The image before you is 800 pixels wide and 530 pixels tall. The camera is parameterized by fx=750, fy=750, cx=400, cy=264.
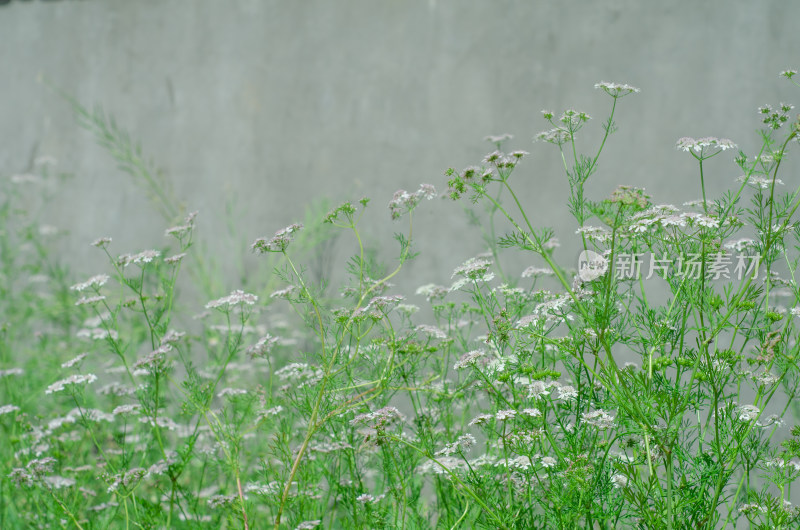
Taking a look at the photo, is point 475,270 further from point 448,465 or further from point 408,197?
point 448,465

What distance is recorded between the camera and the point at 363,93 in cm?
416

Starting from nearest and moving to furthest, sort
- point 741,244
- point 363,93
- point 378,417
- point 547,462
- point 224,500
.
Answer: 1. point 547,462
2. point 378,417
3. point 741,244
4. point 224,500
5. point 363,93

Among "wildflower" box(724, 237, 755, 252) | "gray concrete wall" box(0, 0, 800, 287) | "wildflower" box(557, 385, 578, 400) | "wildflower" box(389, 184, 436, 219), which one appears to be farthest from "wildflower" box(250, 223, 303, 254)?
"gray concrete wall" box(0, 0, 800, 287)

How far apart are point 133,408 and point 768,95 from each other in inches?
111

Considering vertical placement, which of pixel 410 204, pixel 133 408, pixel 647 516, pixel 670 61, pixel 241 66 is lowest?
pixel 647 516

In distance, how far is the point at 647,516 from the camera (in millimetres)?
1778

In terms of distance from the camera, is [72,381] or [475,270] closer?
[475,270]

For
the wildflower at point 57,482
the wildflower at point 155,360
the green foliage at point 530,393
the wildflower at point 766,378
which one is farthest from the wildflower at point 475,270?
the wildflower at point 57,482

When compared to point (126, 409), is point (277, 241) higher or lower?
higher

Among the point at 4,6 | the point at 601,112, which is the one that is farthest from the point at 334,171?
the point at 4,6

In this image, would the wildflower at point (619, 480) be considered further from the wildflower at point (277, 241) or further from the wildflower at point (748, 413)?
the wildflower at point (277, 241)

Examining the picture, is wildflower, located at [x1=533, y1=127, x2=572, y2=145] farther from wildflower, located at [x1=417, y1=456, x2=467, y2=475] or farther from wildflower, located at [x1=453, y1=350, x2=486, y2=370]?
wildflower, located at [x1=417, y1=456, x2=467, y2=475]

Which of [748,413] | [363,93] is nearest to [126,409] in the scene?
[748,413]

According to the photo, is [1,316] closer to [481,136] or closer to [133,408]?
[133,408]
